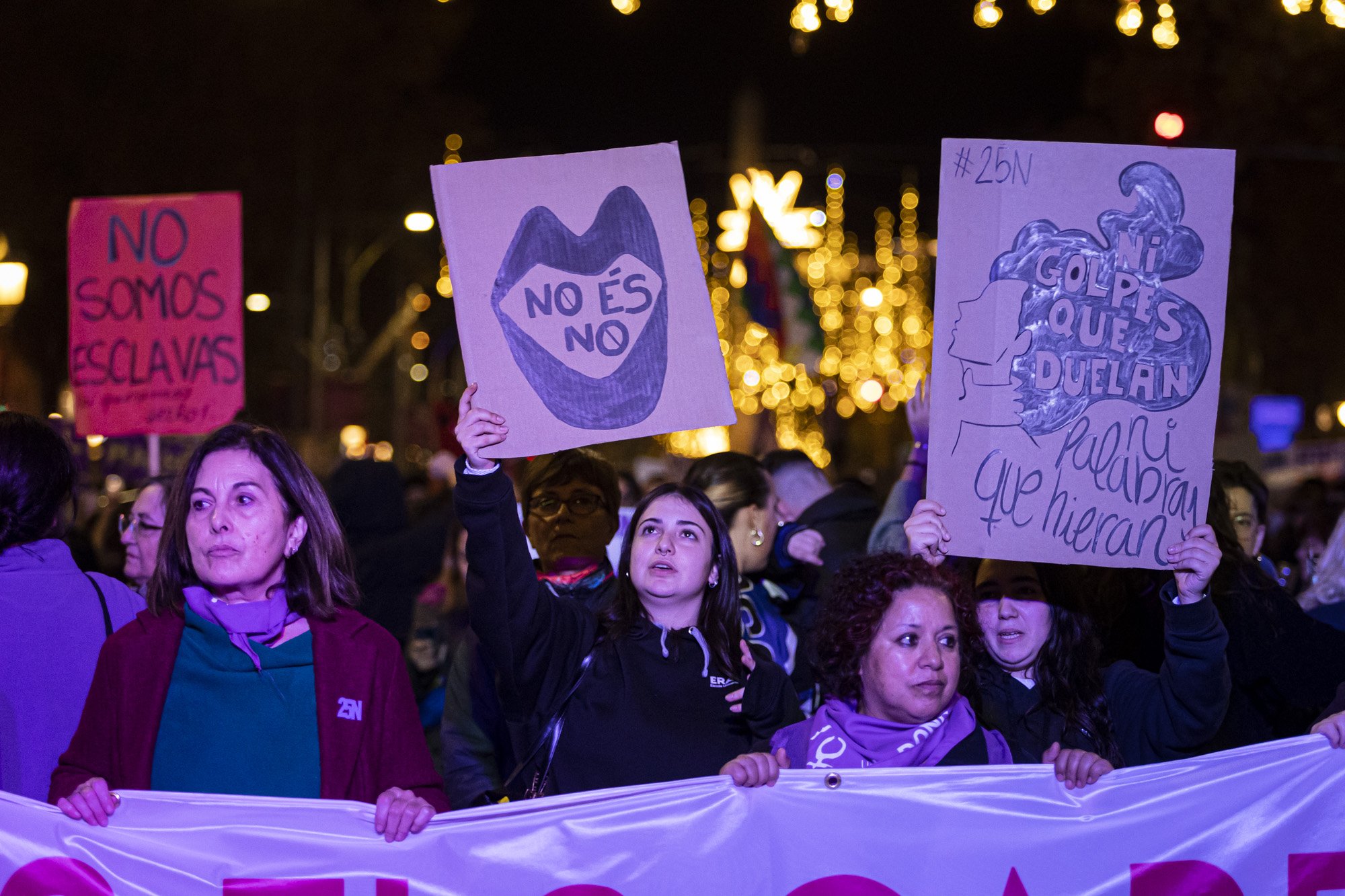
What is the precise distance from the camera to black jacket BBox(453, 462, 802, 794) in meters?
3.59

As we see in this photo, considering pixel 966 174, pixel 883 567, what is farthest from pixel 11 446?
pixel 966 174

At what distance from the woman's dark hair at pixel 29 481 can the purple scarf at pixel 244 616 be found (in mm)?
640

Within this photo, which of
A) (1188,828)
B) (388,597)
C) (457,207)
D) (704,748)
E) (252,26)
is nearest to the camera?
(1188,828)

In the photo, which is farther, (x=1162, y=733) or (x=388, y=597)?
(x=388, y=597)

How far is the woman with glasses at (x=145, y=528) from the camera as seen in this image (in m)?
5.17

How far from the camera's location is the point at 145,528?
17.0 ft

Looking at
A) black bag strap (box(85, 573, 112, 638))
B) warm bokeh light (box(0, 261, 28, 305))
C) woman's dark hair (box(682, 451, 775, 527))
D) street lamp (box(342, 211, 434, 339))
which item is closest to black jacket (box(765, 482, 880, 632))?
woman's dark hair (box(682, 451, 775, 527))

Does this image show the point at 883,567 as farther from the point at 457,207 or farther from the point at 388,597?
the point at 388,597

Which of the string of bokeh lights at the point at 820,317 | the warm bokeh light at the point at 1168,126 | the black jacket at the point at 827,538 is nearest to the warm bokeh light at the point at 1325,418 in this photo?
the string of bokeh lights at the point at 820,317

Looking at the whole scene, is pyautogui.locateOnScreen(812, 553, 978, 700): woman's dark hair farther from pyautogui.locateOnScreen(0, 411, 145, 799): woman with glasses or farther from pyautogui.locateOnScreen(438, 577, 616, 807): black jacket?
pyautogui.locateOnScreen(0, 411, 145, 799): woman with glasses

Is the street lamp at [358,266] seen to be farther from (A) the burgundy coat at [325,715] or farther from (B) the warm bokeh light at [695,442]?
(A) the burgundy coat at [325,715]

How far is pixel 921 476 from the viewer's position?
545cm

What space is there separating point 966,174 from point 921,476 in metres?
1.65

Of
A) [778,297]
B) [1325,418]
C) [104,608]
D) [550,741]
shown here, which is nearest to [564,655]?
[550,741]
